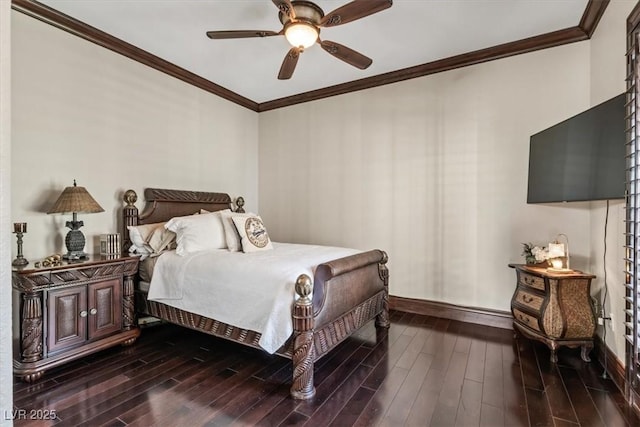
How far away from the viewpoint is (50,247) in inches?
108

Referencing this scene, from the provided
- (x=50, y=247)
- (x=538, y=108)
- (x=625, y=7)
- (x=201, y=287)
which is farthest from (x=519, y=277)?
(x=50, y=247)

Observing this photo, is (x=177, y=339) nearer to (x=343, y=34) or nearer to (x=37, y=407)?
(x=37, y=407)

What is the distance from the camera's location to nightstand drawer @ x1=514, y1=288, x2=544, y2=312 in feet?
8.28

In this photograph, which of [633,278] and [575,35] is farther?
[575,35]

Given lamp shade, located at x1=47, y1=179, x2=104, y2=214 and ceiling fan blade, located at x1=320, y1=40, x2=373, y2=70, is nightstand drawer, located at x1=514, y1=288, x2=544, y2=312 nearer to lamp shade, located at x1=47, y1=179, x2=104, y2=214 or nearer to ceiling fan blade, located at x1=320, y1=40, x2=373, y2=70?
ceiling fan blade, located at x1=320, y1=40, x2=373, y2=70

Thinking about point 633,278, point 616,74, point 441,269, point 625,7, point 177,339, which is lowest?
point 177,339

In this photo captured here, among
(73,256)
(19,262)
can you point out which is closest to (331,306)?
(73,256)

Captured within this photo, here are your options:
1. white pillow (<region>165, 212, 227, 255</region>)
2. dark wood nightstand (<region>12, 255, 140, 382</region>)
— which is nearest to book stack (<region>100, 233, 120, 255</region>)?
dark wood nightstand (<region>12, 255, 140, 382</region>)

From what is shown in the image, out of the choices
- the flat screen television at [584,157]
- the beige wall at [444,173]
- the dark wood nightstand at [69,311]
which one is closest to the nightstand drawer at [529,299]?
the beige wall at [444,173]

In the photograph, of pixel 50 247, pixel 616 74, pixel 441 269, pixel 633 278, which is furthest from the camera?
pixel 441 269

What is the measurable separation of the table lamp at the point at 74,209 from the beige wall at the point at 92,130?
24cm

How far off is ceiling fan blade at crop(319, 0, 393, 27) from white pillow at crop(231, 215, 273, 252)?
184 centimetres

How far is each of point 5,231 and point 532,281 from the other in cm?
314

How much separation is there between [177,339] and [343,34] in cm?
323
